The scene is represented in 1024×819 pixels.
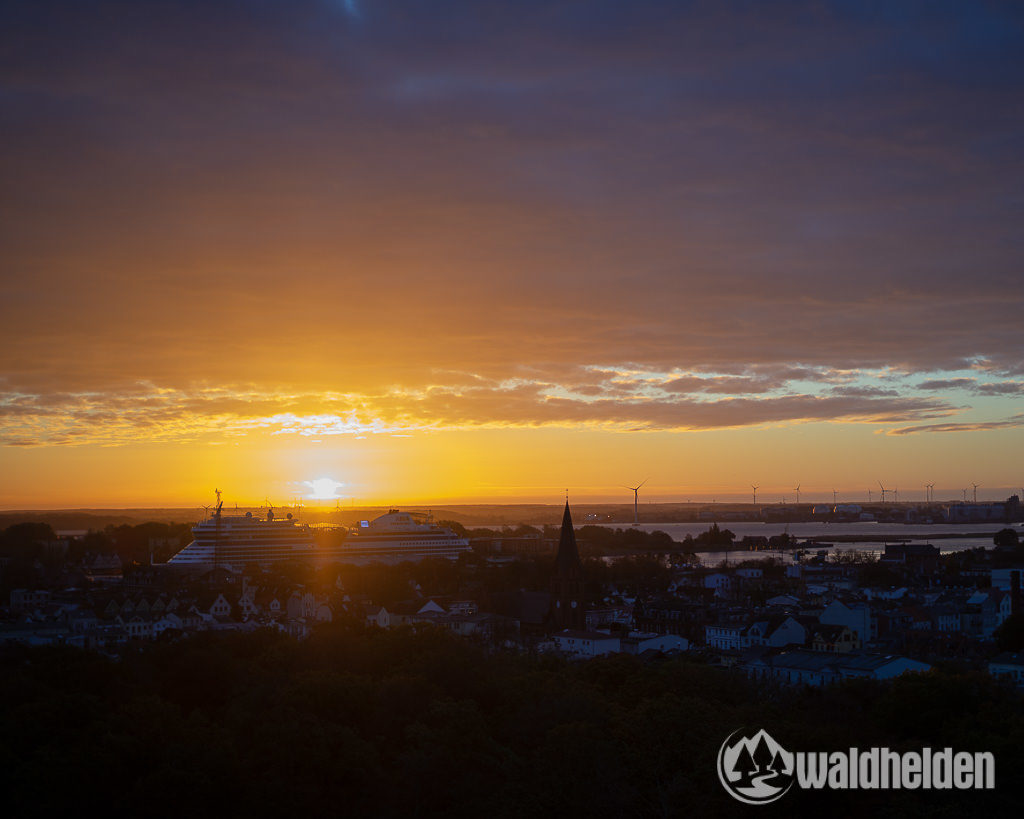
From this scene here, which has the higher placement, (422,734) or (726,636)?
(422,734)

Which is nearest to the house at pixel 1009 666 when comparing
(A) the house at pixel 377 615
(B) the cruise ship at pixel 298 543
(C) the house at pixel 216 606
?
(A) the house at pixel 377 615

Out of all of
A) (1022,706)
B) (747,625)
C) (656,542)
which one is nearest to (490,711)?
(1022,706)

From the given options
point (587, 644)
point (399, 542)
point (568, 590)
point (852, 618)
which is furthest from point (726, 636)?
point (399, 542)

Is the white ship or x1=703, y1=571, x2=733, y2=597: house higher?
the white ship

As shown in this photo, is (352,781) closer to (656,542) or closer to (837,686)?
(837,686)

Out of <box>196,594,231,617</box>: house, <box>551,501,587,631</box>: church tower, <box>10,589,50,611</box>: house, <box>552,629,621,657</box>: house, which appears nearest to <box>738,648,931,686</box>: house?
<box>552,629,621,657</box>: house

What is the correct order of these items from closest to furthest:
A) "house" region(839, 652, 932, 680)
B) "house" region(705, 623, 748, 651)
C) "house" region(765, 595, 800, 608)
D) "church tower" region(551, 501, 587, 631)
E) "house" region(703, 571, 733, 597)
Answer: "house" region(839, 652, 932, 680), "house" region(705, 623, 748, 651), "church tower" region(551, 501, 587, 631), "house" region(765, 595, 800, 608), "house" region(703, 571, 733, 597)

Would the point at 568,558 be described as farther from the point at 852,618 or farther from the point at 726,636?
the point at 852,618

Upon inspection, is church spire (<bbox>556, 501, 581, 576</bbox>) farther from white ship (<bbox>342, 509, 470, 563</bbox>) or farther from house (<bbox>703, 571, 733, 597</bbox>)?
white ship (<bbox>342, 509, 470, 563</bbox>)
